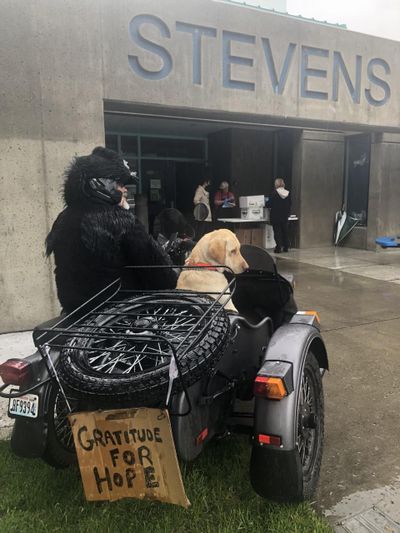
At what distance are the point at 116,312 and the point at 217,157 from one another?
11.6 m

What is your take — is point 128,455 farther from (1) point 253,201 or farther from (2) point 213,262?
(1) point 253,201

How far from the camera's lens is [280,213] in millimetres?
11125

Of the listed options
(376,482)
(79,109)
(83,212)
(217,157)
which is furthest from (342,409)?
(217,157)

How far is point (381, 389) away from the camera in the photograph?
3.73 m

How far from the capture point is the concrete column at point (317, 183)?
464 inches

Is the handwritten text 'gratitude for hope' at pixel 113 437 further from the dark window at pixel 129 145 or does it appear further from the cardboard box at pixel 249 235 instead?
the dark window at pixel 129 145

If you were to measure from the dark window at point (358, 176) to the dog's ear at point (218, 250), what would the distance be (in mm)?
9554

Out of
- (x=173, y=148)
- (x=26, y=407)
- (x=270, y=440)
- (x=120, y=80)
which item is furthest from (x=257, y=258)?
(x=173, y=148)

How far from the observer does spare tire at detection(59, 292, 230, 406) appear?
1826 millimetres

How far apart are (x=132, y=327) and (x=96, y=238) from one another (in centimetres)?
79

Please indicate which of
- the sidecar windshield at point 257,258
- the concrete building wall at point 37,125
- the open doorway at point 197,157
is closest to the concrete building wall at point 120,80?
the concrete building wall at point 37,125

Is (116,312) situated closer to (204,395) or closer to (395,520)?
(204,395)

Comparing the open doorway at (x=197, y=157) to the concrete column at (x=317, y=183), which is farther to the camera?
the open doorway at (x=197, y=157)

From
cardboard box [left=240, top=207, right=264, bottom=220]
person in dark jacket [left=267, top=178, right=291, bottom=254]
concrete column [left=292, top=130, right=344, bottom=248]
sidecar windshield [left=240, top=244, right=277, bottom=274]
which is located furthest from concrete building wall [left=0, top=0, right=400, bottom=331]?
cardboard box [left=240, top=207, right=264, bottom=220]
